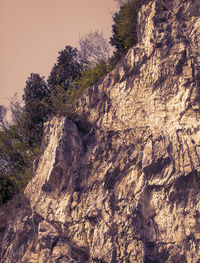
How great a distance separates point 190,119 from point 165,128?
0.78 m

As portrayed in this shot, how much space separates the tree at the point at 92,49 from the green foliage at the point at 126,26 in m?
1.58

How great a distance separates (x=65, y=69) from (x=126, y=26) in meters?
4.13

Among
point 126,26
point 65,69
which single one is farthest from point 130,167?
point 65,69

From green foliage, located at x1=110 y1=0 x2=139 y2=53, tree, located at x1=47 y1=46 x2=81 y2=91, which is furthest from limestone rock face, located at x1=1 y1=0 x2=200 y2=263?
tree, located at x1=47 y1=46 x2=81 y2=91

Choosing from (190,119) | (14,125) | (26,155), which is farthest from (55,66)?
(190,119)

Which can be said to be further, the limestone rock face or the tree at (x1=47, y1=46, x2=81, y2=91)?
the tree at (x1=47, y1=46, x2=81, y2=91)

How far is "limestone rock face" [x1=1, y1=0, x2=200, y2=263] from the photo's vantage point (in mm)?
8766

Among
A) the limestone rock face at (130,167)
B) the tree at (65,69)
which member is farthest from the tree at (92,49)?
the limestone rock face at (130,167)

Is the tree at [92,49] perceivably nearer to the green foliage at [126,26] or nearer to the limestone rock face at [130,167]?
the green foliage at [126,26]

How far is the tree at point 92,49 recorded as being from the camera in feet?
55.8

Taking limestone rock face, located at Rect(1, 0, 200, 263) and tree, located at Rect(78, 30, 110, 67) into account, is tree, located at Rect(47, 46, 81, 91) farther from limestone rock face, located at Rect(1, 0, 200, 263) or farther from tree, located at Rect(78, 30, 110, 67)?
limestone rock face, located at Rect(1, 0, 200, 263)

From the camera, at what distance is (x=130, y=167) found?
975cm

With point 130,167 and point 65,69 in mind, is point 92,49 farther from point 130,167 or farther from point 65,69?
point 130,167

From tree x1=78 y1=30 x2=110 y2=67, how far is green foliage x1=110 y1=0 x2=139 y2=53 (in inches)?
62.1
